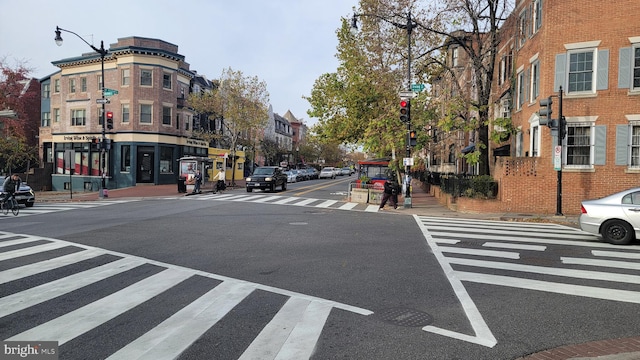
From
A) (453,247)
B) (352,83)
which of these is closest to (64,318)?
(453,247)

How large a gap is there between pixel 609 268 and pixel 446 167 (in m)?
35.4

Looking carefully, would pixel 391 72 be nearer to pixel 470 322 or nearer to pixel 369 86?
pixel 369 86

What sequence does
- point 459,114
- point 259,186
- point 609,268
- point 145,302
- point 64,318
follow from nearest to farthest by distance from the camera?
point 64,318
point 145,302
point 609,268
point 459,114
point 259,186

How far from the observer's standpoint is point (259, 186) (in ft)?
99.0

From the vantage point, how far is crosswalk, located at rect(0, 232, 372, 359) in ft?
14.2

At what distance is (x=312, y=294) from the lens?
6113 millimetres

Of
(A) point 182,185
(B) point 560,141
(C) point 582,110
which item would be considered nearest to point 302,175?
(A) point 182,185

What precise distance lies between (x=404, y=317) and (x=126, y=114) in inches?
1510

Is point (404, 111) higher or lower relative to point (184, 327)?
higher

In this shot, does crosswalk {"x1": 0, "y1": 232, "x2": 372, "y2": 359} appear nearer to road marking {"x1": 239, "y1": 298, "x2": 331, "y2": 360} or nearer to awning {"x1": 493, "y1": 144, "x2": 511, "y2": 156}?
road marking {"x1": 239, "y1": 298, "x2": 331, "y2": 360}

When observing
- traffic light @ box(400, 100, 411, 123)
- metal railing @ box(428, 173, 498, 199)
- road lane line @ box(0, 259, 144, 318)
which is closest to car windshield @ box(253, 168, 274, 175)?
traffic light @ box(400, 100, 411, 123)

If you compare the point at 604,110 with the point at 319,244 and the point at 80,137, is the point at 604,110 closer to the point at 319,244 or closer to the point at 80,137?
the point at 319,244

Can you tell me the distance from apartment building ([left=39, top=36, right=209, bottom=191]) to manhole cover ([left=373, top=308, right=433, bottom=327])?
35.5 meters

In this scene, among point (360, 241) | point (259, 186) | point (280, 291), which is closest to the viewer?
point (280, 291)
